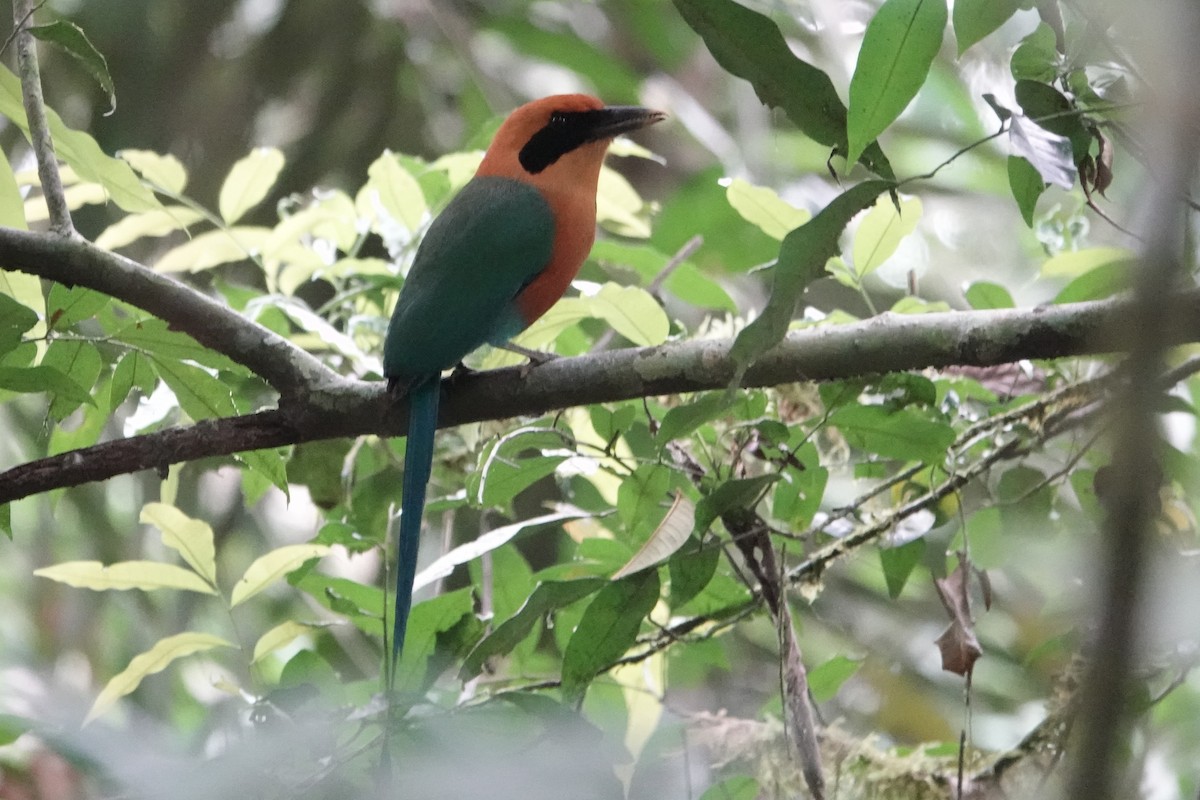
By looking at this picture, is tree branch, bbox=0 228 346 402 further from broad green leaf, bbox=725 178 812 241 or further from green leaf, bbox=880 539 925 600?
green leaf, bbox=880 539 925 600

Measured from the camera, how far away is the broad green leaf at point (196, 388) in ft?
6.51

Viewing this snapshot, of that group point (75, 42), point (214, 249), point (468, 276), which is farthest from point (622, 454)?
point (75, 42)

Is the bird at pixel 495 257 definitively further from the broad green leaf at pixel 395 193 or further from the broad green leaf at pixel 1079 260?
the broad green leaf at pixel 1079 260

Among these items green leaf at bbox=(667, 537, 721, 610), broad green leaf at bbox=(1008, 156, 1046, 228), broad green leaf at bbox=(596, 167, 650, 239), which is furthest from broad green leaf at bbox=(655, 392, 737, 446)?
broad green leaf at bbox=(596, 167, 650, 239)

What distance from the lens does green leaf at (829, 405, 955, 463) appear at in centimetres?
189

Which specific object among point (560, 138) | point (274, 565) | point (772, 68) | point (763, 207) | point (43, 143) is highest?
point (560, 138)

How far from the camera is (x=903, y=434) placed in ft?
6.23

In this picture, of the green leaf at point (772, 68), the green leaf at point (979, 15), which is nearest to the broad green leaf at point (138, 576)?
the green leaf at point (772, 68)

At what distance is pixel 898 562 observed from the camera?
2143 millimetres

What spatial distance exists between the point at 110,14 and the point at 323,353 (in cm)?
159

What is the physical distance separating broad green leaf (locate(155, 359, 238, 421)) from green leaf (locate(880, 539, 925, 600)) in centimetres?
117

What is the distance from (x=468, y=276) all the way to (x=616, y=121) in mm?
731

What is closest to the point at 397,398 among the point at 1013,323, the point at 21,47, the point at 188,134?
the point at 21,47

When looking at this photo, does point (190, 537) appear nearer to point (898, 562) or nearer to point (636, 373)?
point (636, 373)
